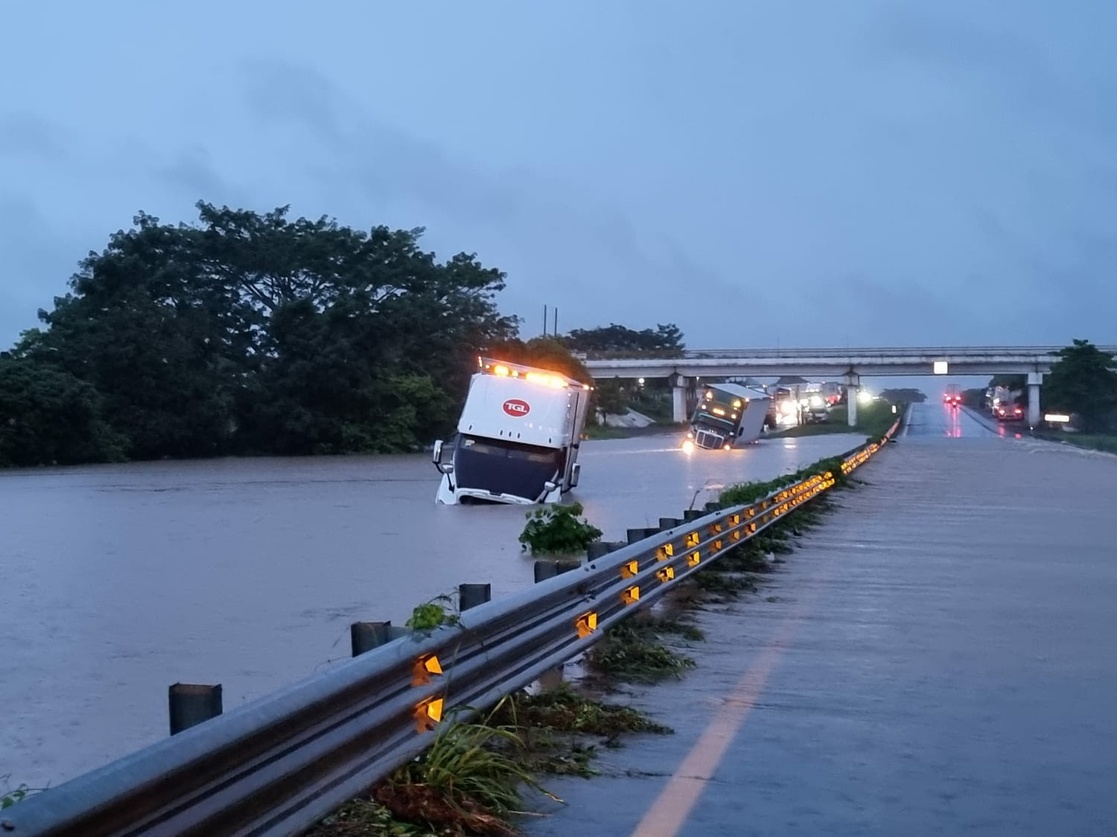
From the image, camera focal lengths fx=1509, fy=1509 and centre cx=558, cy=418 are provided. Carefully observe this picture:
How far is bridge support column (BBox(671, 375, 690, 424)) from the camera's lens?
110m

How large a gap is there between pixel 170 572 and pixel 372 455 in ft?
157

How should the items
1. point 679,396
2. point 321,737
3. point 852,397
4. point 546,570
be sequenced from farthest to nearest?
point 852,397 → point 679,396 → point 546,570 → point 321,737

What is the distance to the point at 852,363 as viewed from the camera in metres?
108

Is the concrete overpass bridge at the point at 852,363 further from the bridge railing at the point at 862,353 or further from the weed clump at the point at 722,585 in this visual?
the weed clump at the point at 722,585

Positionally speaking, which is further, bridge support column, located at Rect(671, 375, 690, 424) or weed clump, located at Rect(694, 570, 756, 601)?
bridge support column, located at Rect(671, 375, 690, 424)

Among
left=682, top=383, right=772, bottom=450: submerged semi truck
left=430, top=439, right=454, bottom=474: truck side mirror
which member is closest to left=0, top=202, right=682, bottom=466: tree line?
left=682, top=383, right=772, bottom=450: submerged semi truck

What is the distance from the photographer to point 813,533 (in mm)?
21984

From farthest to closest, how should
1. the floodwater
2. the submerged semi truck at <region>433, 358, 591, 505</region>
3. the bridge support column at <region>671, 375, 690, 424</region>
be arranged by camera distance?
the bridge support column at <region>671, 375, 690, 424</region> → the submerged semi truck at <region>433, 358, 591, 505</region> → the floodwater

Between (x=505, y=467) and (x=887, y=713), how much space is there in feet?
84.0

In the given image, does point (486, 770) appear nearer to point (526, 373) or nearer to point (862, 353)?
point (526, 373)

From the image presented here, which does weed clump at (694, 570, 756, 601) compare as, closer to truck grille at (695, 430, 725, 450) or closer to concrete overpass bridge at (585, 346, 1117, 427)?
truck grille at (695, 430, 725, 450)

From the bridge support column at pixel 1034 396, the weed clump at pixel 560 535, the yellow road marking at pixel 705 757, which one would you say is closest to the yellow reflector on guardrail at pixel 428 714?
the yellow road marking at pixel 705 757

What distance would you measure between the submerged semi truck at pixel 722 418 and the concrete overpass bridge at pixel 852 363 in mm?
28269

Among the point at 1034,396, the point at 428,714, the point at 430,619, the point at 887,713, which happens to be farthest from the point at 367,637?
the point at 1034,396
